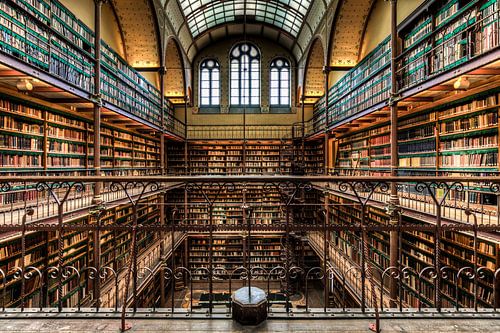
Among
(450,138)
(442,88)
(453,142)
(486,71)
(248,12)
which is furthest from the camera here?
(248,12)

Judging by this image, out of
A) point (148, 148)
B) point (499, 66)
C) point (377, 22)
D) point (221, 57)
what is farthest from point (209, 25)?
point (499, 66)

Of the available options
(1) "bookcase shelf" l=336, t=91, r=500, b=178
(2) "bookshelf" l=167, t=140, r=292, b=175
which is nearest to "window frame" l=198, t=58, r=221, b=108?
(2) "bookshelf" l=167, t=140, r=292, b=175

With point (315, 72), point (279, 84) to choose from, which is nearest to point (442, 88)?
point (315, 72)

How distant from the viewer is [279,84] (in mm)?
13422

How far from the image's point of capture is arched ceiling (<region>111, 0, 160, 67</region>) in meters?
8.08

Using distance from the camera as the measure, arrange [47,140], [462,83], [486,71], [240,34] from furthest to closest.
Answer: [240,34]
[47,140]
[462,83]
[486,71]

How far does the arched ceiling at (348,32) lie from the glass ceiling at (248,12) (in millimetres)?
2322

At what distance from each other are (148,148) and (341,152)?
22.4 ft

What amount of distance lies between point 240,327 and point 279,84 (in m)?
12.8

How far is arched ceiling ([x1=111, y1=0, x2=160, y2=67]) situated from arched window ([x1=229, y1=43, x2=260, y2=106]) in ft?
15.3

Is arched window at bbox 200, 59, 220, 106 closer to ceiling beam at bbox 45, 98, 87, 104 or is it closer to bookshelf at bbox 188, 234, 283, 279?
bookshelf at bbox 188, 234, 283, 279

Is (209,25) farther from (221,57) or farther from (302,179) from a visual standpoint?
(302,179)

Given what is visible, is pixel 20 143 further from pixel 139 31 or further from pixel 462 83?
pixel 462 83

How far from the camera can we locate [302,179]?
1.77m
